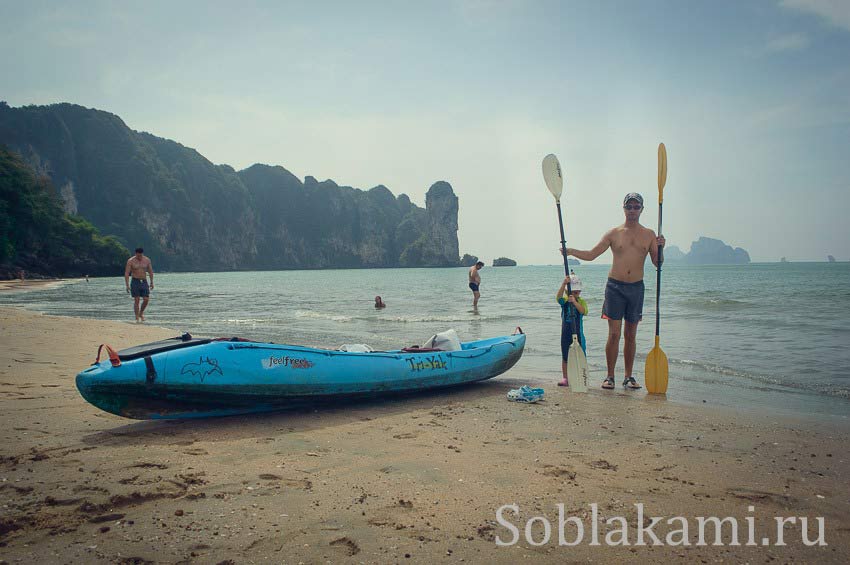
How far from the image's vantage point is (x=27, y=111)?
10388 cm

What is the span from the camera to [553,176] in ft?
22.6

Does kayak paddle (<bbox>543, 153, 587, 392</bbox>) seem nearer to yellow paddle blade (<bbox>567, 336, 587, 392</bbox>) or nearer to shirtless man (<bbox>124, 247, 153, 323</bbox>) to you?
yellow paddle blade (<bbox>567, 336, 587, 392</bbox>)

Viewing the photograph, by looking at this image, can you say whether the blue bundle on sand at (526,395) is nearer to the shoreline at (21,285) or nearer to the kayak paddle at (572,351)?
the kayak paddle at (572,351)

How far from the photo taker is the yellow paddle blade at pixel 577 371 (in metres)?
5.91

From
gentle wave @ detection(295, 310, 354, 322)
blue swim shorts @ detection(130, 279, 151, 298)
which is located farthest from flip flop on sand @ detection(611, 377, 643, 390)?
blue swim shorts @ detection(130, 279, 151, 298)

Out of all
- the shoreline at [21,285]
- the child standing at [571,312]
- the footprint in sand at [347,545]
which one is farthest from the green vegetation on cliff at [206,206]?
the footprint in sand at [347,545]

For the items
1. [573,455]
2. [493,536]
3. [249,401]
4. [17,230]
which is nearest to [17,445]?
[249,401]

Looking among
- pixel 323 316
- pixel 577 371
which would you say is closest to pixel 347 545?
pixel 577 371

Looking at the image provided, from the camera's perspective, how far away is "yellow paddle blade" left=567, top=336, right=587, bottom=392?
5.91m

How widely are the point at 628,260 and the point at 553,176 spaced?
169cm

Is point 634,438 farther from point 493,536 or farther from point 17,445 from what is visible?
point 17,445

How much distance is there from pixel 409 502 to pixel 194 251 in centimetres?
14502

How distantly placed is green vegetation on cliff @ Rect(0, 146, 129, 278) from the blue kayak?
46886 mm

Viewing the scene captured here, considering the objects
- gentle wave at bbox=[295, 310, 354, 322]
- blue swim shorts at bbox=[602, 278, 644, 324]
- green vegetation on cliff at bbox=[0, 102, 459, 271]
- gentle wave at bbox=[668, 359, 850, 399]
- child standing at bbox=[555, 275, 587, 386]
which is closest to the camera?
gentle wave at bbox=[668, 359, 850, 399]
